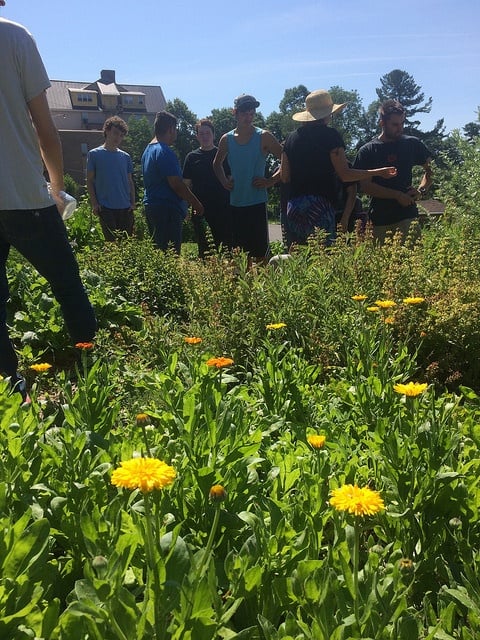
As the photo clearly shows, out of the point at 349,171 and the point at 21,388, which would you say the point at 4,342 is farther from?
the point at 349,171

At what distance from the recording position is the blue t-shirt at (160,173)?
574 cm

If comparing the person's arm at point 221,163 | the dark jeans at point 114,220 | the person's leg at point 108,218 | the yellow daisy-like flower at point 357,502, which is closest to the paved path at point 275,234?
the dark jeans at point 114,220

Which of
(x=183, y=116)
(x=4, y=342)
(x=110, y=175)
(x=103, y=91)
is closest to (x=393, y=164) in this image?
(x=110, y=175)

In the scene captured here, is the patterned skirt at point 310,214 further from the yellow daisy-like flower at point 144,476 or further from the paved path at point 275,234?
the paved path at point 275,234

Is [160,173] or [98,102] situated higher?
[160,173]

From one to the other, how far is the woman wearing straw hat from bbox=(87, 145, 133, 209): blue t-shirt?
2416 millimetres

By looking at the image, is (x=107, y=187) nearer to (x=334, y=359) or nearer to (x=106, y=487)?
(x=334, y=359)

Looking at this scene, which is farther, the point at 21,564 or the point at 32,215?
the point at 32,215

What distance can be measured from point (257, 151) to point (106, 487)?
4.34m

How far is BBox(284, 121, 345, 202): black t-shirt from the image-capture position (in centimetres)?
482

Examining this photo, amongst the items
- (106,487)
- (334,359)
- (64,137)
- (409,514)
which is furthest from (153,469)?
(64,137)

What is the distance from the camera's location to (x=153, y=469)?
3.49 ft

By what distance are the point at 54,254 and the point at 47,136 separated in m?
0.56

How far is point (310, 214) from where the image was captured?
4.92 metres
